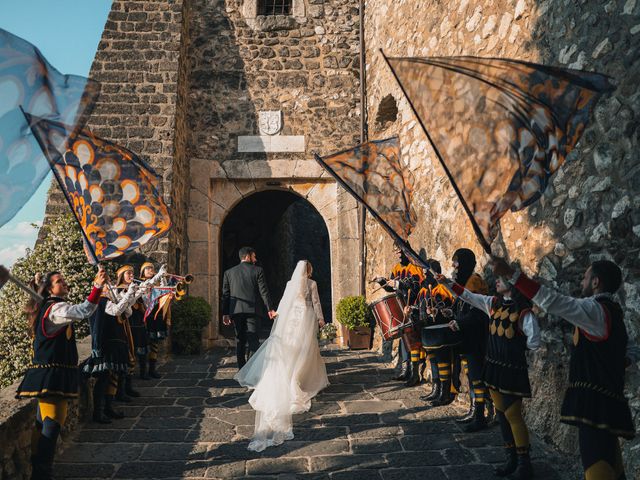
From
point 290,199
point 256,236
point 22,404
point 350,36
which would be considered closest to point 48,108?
point 22,404

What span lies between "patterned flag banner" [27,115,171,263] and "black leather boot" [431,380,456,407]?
3.18 meters

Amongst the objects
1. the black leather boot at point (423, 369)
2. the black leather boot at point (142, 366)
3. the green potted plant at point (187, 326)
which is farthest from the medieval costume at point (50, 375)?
the green potted plant at point (187, 326)

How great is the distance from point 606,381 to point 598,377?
0.13 ft

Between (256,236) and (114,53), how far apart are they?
861cm

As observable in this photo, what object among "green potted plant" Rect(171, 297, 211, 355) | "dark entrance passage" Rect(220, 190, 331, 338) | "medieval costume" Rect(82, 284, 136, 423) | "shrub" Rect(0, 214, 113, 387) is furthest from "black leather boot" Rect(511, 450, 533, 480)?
"dark entrance passage" Rect(220, 190, 331, 338)

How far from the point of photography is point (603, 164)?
12.5 feet

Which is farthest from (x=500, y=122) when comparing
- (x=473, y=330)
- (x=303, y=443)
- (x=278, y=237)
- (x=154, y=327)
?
(x=278, y=237)

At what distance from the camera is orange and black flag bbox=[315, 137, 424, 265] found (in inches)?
204

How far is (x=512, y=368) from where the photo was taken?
376 cm

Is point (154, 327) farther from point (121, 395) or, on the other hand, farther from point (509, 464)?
point (509, 464)

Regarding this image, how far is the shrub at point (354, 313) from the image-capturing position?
376 inches

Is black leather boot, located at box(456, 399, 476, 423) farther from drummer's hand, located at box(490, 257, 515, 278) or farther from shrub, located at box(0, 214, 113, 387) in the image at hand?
shrub, located at box(0, 214, 113, 387)

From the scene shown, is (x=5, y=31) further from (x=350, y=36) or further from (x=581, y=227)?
(x=350, y=36)

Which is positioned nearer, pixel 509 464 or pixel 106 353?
pixel 509 464
